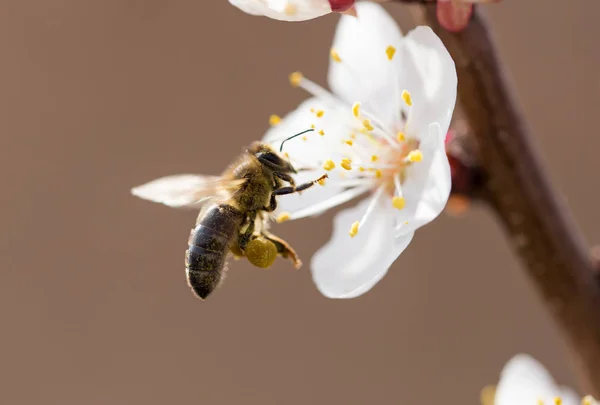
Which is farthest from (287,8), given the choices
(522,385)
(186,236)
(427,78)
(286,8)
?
(186,236)

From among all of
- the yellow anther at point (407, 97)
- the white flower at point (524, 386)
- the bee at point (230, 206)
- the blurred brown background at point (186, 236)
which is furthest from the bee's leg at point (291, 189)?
the blurred brown background at point (186, 236)

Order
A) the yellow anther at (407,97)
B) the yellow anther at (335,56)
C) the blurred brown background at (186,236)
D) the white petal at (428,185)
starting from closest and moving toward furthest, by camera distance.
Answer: the white petal at (428,185)
the yellow anther at (407,97)
the yellow anther at (335,56)
the blurred brown background at (186,236)

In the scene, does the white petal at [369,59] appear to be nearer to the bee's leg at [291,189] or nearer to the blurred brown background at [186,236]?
the bee's leg at [291,189]

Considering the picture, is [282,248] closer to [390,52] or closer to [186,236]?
[390,52]

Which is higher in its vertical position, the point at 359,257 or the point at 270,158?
the point at 270,158

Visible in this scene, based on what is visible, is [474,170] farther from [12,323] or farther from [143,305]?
[12,323]

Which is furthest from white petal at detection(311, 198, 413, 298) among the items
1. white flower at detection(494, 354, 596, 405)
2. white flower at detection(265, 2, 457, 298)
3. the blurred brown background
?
the blurred brown background
